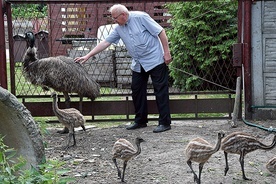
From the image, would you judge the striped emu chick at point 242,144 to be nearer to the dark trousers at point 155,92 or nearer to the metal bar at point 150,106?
the dark trousers at point 155,92

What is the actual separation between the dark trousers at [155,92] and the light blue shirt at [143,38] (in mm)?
147

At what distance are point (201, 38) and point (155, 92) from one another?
3.80 meters

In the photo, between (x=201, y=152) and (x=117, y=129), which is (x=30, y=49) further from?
(x=201, y=152)

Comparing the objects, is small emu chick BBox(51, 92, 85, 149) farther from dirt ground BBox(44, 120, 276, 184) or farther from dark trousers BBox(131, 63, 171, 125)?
dark trousers BBox(131, 63, 171, 125)

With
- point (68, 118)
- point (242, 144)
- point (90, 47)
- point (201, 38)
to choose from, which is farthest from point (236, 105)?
point (90, 47)

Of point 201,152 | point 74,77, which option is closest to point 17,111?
point 201,152

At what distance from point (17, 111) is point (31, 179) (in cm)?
93

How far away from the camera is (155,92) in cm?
865

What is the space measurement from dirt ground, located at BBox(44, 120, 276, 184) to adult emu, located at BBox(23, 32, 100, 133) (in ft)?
2.36

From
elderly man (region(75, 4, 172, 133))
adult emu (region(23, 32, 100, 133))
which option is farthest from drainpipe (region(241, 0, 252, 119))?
adult emu (region(23, 32, 100, 133))

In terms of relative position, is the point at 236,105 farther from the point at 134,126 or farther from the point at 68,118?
the point at 68,118

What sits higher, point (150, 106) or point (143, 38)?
point (143, 38)

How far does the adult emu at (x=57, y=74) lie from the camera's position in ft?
27.8

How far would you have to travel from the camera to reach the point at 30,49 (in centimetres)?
873
